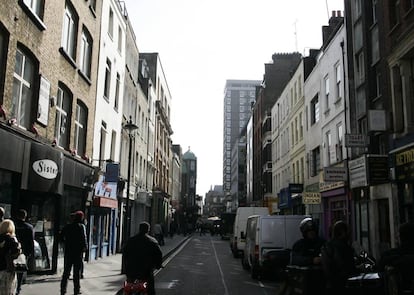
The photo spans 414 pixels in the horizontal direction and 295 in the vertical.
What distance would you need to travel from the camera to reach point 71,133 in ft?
59.4

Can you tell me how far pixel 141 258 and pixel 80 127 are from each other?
41.9 feet

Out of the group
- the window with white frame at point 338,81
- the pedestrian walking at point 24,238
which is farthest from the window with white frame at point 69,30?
the window with white frame at point 338,81

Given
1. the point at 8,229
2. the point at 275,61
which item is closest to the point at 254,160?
the point at 275,61

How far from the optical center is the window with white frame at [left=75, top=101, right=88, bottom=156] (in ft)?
63.7

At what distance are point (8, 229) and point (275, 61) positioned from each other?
52.1 m

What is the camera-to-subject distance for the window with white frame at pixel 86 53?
19.8m

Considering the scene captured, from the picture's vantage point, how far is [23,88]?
1375 cm

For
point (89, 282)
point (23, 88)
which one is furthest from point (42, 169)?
point (89, 282)

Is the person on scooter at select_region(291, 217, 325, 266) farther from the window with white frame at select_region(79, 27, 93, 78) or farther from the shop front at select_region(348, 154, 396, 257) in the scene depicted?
the window with white frame at select_region(79, 27, 93, 78)

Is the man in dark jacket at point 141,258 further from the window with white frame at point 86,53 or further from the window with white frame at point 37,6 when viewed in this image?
the window with white frame at point 86,53

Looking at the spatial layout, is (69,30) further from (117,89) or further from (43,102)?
(117,89)

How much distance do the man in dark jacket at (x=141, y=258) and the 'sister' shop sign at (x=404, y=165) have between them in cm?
1047

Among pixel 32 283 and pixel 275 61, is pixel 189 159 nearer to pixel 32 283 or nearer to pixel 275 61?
pixel 275 61

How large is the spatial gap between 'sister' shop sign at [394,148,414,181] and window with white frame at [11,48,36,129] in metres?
12.1
